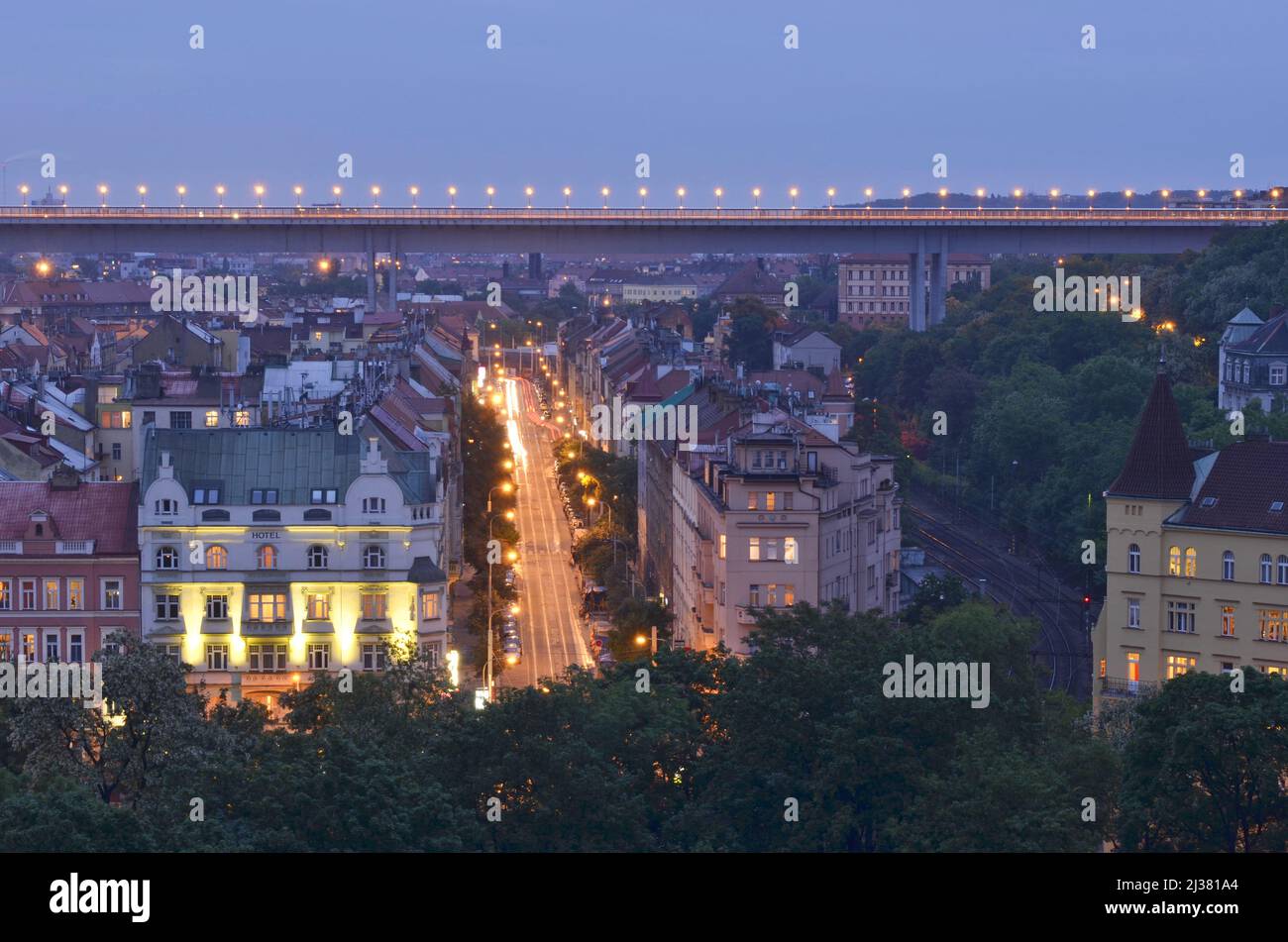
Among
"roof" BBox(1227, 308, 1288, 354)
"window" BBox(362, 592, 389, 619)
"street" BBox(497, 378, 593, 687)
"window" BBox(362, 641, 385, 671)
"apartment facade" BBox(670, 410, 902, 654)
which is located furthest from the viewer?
"roof" BBox(1227, 308, 1288, 354)

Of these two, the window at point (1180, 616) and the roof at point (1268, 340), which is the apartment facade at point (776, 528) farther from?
the roof at point (1268, 340)

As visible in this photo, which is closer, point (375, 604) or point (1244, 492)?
point (1244, 492)

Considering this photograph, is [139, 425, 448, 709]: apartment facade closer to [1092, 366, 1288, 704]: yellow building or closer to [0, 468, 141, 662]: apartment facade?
[0, 468, 141, 662]: apartment facade

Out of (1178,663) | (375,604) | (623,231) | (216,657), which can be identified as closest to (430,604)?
(375,604)

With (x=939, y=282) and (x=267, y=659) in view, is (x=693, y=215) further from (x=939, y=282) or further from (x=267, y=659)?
(x=267, y=659)

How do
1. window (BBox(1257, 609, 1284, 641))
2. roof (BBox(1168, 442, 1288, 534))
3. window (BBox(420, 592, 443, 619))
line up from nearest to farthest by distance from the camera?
window (BBox(1257, 609, 1284, 641)) → roof (BBox(1168, 442, 1288, 534)) → window (BBox(420, 592, 443, 619))

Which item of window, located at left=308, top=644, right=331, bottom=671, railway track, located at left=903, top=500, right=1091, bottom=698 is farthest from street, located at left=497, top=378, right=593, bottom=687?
railway track, located at left=903, top=500, right=1091, bottom=698
